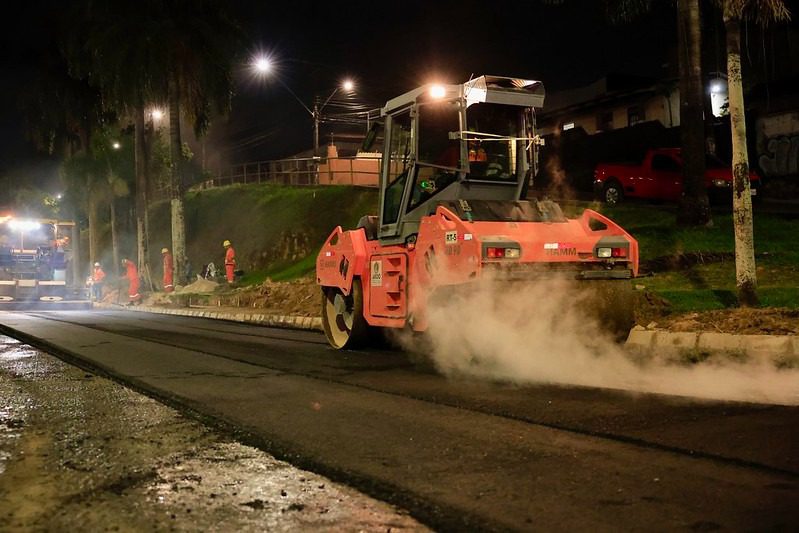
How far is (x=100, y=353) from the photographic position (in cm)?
1091

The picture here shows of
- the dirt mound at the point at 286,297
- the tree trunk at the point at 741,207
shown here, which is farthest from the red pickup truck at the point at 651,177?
the tree trunk at the point at 741,207

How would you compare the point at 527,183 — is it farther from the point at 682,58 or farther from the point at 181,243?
the point at 181,243

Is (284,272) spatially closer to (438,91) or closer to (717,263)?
(717,263)

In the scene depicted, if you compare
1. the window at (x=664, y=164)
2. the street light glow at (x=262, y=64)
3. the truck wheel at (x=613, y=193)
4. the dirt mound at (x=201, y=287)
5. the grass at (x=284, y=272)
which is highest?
the street light glow at (x=262, y=64)

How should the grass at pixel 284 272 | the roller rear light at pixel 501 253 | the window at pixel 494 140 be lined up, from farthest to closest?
the grass at pixel 284 272 → the window at pixel 494 140 → the roller rear light at pixel 501 253

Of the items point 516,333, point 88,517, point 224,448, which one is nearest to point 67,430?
point 224,448

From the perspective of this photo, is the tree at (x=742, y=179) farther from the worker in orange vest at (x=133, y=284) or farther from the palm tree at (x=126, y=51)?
the worker in orange vest at (x=133, y=284)

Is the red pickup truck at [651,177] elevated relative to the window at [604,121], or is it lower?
lower

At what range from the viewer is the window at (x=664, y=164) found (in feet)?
76.2

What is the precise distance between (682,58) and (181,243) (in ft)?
60.7

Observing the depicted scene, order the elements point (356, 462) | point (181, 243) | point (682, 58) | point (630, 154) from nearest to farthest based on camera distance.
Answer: point (356, 462) < point (682, 58) < point (181, 243) < point (630, 154)

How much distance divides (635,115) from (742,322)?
99.5 feet

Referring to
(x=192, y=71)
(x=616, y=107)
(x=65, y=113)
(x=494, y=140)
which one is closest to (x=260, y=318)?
(x=494, y=140)

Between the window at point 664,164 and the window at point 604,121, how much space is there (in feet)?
53.1
